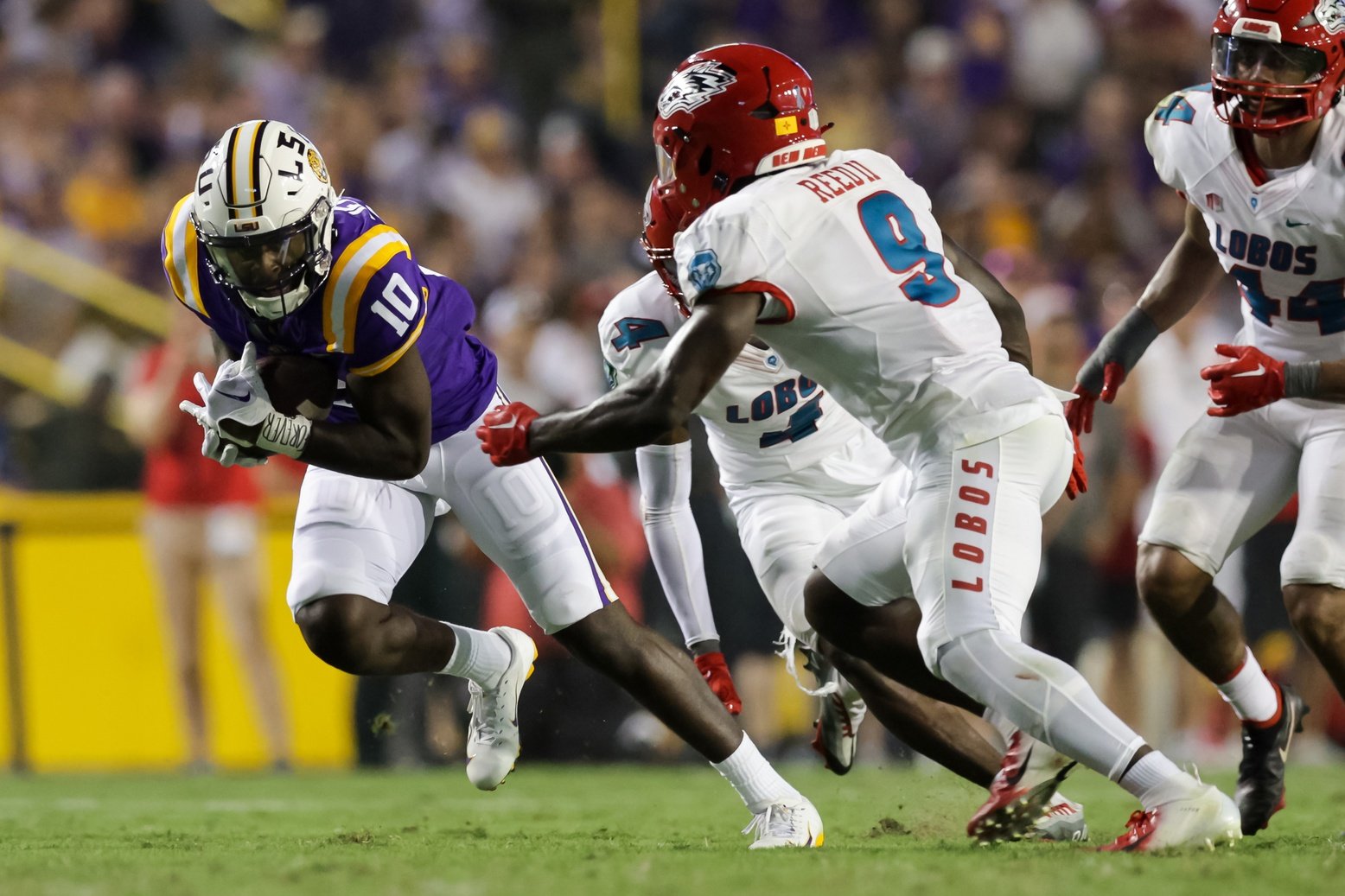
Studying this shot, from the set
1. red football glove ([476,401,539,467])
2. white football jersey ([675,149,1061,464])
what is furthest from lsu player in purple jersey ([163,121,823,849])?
white football jersey ([675,149,1061,464])

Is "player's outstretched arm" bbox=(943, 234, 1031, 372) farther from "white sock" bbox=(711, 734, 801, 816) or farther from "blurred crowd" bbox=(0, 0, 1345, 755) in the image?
"blurred crowd" bbox=(0, 0, 1345, 755)

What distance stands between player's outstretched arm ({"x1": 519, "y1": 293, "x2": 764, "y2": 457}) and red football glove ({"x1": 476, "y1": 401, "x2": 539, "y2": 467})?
11 cm

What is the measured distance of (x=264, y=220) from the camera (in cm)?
470

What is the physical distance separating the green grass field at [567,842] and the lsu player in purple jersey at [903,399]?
11.9 inches

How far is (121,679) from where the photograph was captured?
28.9 feet

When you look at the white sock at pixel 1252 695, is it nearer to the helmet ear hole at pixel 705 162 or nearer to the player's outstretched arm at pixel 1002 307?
the player's outstretched arm at pixel 1002 307

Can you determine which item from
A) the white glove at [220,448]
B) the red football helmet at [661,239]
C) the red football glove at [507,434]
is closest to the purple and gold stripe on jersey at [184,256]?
the white glove at [220,448]

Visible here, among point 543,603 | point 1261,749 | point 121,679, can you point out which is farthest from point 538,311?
point 1261,749

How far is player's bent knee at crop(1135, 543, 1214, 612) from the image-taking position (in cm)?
502

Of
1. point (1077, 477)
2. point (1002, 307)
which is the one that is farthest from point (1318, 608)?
point (1002, 307)

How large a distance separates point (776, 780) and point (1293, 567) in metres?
1.50

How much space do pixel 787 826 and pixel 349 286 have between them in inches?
71.8

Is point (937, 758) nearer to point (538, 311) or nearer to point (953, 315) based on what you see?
point (953, 315)

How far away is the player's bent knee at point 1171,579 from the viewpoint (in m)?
5.02
